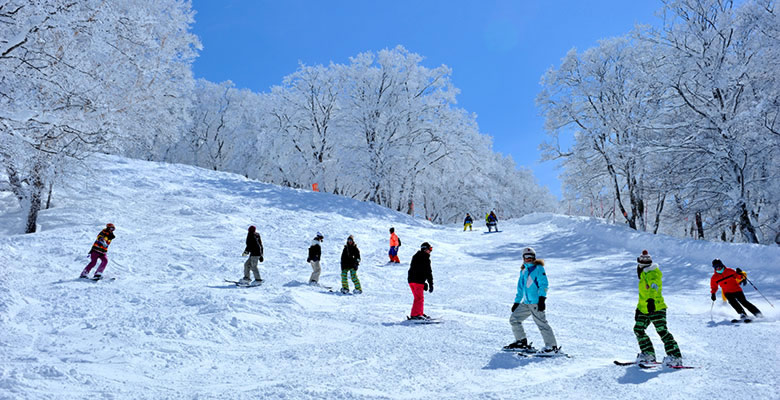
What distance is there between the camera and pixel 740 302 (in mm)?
9938

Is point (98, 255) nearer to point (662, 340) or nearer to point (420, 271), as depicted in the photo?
point (420, 271)

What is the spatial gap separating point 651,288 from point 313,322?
6004 millimetres

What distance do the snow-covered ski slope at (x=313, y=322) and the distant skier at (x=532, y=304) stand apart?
1.39 ft

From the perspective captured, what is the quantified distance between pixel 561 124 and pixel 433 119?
11.6m

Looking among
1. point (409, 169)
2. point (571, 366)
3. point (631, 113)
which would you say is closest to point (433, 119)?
point (409, 169)

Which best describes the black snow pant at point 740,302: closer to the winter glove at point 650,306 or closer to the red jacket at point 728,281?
the red jacket at point 728,281

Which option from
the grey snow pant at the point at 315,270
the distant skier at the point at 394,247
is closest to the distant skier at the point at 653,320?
the grey snow pant at the point at 315,270

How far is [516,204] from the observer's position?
77000 millimetres

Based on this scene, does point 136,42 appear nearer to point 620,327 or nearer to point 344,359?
point 344,359

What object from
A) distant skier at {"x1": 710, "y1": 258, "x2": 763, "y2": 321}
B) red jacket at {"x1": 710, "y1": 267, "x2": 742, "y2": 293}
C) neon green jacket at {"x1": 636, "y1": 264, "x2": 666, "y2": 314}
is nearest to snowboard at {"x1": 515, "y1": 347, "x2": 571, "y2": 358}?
neon green jacket at {"x1": 636, "y1": 264, "x2": 666, "y2": 314}

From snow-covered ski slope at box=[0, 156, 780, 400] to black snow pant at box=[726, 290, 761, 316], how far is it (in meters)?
0.41

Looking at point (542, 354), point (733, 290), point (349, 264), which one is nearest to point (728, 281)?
point (733, 290)

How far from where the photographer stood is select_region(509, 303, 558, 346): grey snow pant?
6.86 metres

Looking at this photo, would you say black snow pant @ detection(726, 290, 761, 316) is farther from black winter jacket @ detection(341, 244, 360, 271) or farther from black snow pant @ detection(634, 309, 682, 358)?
black winter jacket @ detection(341, 244, 360, 271)
